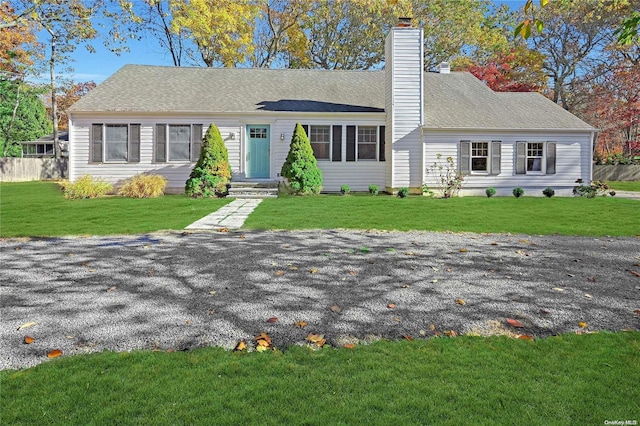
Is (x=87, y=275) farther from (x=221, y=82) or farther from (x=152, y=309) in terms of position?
(x=221, y=82)

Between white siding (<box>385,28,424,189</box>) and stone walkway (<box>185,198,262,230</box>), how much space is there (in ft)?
20.4

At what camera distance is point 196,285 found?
4.59 metres

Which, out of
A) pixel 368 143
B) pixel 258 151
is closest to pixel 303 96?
pixel 258 151

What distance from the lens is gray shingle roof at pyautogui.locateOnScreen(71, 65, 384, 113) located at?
16.6m

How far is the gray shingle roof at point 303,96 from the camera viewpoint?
1673 cm

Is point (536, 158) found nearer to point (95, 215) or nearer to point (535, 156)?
point (535, 156)

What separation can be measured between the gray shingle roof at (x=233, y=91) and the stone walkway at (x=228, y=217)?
534 cm

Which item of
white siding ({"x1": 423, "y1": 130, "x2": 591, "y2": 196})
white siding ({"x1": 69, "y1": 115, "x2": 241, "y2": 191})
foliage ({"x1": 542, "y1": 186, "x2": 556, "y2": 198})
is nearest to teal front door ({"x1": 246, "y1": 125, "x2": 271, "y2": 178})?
white siding ({"x1": 69, "y1": 115, "x2": 241, "y2": 191})

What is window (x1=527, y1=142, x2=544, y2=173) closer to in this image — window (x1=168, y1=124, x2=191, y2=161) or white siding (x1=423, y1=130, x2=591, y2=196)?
white siding (x1=423, y1=130, x2=591, y2=196)

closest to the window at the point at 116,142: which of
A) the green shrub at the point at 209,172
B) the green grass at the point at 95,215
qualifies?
the green grass at the point at 95,215

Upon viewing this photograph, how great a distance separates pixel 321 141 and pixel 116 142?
7932 millimetres

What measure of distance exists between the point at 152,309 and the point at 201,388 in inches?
63.8

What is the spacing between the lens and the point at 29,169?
27906mm

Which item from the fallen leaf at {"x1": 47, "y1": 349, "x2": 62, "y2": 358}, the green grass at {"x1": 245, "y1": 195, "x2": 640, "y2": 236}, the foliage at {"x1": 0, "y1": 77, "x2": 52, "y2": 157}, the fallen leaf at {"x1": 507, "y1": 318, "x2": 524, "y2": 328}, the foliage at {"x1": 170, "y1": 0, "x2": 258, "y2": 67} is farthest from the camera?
the foliage at {"x1": 0, "y1": 77, "x2": 52, "y2": 157}
